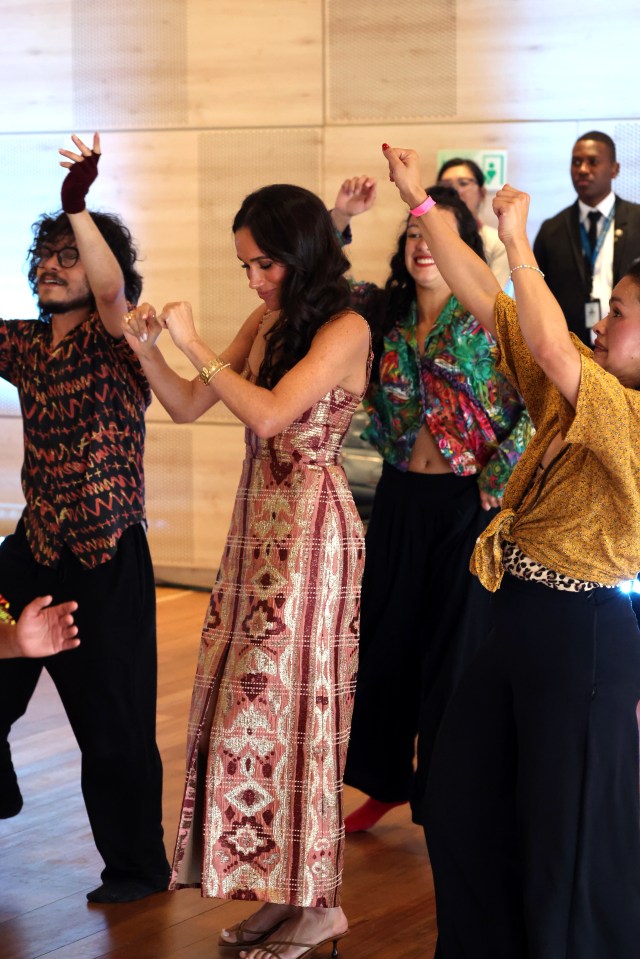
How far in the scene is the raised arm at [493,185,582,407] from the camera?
2.08 meters

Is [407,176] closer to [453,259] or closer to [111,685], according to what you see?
[453,259]

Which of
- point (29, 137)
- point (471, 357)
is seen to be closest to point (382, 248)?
point (29, 137)

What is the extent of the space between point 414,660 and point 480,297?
1.34 metres

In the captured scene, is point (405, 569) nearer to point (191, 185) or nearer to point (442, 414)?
point (442, 414)

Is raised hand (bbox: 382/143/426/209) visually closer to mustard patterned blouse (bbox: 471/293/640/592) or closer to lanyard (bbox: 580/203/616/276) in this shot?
mustard patterned blouse (bbox: 471/293/640/592)

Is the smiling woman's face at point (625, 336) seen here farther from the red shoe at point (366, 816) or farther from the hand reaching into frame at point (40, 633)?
the red shoe at point (366, 816)

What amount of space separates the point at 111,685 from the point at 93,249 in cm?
106

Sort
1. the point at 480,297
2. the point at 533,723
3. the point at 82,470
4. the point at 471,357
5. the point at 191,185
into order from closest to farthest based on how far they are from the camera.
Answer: the point at 533,723 < the point at 480,297 < the point at 82,470 < the point at 471,357 < the point at 191,185

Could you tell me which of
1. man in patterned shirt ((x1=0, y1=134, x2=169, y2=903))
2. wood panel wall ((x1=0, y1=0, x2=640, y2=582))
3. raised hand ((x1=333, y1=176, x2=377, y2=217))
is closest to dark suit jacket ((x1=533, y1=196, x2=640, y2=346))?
wood panel wall ((x1=0, y1=0, x2=640, y2=582))

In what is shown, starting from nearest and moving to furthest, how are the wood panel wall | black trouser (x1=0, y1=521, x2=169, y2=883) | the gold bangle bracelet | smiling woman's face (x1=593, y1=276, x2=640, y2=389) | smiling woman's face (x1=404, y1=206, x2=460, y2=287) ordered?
1. smiling woman's face (x1=593, y1=276, x2=640, y2=389)
2. the gold bangle bracelet
3. black trouser (x1=0, y1=521, x2=169, y2=883)
4. smiling woman's face (x1=404, y1=206, x2=460, y2=287)
5. the wood panel wall

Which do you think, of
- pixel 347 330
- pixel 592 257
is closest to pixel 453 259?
pixel 347 330

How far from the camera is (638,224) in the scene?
5.86 meters

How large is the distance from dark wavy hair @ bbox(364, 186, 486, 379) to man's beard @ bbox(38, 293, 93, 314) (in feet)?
2.53

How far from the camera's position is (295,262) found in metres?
2.72
